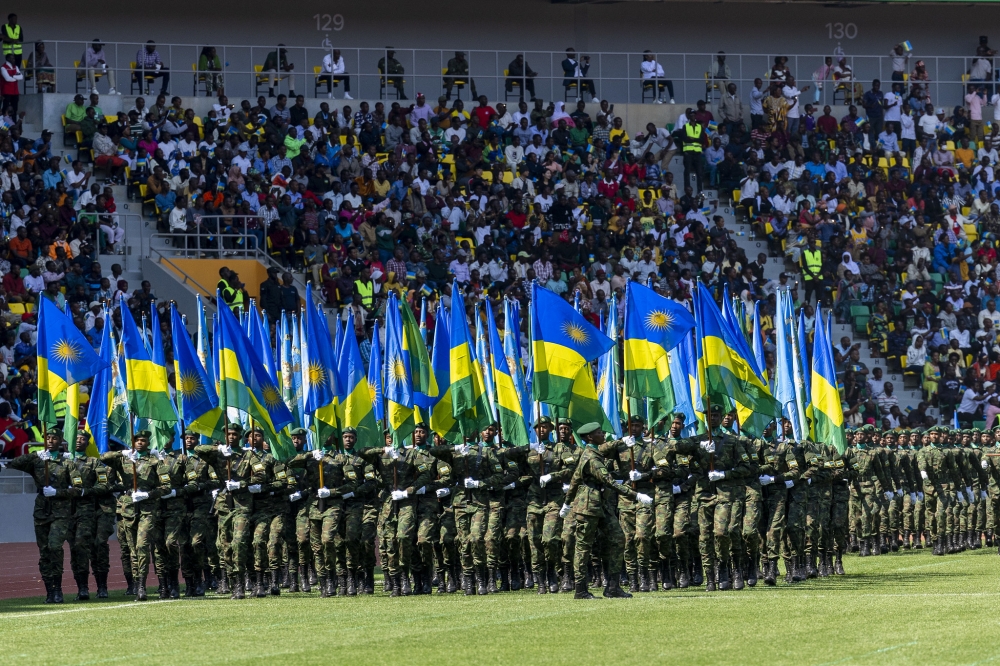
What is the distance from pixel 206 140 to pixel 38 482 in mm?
14981

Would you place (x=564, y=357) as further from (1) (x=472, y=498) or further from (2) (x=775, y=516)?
(2) (x=775, y=516)

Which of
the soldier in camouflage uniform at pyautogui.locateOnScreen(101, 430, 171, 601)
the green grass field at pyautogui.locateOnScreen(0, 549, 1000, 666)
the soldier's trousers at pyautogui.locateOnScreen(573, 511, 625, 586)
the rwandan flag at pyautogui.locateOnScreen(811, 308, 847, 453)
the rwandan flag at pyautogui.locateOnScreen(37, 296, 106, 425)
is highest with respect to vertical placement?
the rwandan flag at pyautogui.locateOnScreen(37, 296, 106, 425)

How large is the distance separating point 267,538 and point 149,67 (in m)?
18.7

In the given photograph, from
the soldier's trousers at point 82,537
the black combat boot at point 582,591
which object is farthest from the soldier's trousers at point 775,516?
the soldier's trousers at point 82,537

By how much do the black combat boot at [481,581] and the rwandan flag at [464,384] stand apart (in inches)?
76.4

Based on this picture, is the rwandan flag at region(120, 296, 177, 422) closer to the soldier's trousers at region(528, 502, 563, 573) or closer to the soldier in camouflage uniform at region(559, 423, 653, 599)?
the soldier's trousers at region(528, 502, 563, 573)

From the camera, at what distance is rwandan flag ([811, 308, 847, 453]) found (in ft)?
71.9

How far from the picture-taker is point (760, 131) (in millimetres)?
37719

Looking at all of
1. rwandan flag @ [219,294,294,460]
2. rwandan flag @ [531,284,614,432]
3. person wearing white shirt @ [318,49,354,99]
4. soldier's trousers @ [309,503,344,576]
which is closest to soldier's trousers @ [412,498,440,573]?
soldier's trousers @ [309,503,344,576]

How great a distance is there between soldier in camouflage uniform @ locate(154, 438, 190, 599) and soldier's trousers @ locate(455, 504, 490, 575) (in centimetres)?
291

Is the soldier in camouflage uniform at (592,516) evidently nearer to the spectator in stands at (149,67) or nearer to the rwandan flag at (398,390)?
the rwandan flag at (398,390)

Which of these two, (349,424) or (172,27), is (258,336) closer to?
(349,424)

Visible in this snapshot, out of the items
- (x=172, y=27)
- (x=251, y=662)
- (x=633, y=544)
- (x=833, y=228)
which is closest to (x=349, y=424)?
(x=633, y=544)

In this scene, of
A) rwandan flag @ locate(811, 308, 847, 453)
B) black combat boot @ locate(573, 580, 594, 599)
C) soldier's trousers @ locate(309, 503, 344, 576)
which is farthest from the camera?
rwandan flag @ locate(811, 308, 847, 453)
